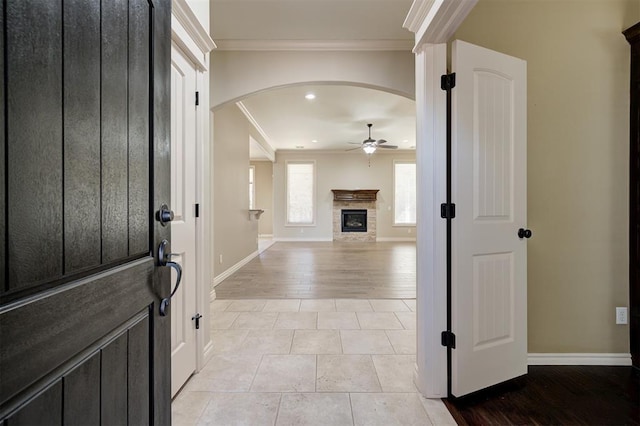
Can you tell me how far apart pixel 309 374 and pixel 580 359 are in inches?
77.3

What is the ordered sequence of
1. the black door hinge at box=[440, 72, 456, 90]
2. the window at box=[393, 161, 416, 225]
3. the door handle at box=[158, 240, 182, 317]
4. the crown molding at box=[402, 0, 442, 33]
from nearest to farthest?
1. the door handle at box=[158, 240, 182, 317]
2. the crown molding at box=[402, 0, 442, 33]
3. the black door hinge at box=[440, 72, 456, 90]
4. the window at box=[393, 161, 416, 225]

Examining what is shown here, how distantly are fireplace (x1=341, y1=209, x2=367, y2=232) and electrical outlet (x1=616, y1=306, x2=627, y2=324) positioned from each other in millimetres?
7831

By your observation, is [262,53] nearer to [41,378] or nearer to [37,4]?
[37,4]

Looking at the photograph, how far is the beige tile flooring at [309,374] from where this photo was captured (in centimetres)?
160

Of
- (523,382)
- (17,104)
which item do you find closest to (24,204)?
(17,104)

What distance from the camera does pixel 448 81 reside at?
67.0 inches

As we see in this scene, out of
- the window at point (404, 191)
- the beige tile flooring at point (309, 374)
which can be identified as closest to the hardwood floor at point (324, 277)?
the beige tile flooring at point (309, 374)

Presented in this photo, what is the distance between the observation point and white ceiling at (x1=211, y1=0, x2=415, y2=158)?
261cm

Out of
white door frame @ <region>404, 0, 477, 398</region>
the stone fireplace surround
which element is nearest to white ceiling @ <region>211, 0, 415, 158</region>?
white door frame @ <region>404, 0, 477, 398</region>

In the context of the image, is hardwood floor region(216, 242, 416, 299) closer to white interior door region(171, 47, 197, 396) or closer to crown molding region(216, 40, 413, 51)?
white interior door region(171, 47, 197, 396)

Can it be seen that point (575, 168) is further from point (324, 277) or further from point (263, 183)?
point (263, 183)

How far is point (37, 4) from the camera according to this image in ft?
1.76

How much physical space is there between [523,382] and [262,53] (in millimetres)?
3707

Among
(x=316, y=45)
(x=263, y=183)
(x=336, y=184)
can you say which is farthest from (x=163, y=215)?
(x=263, y=183)
